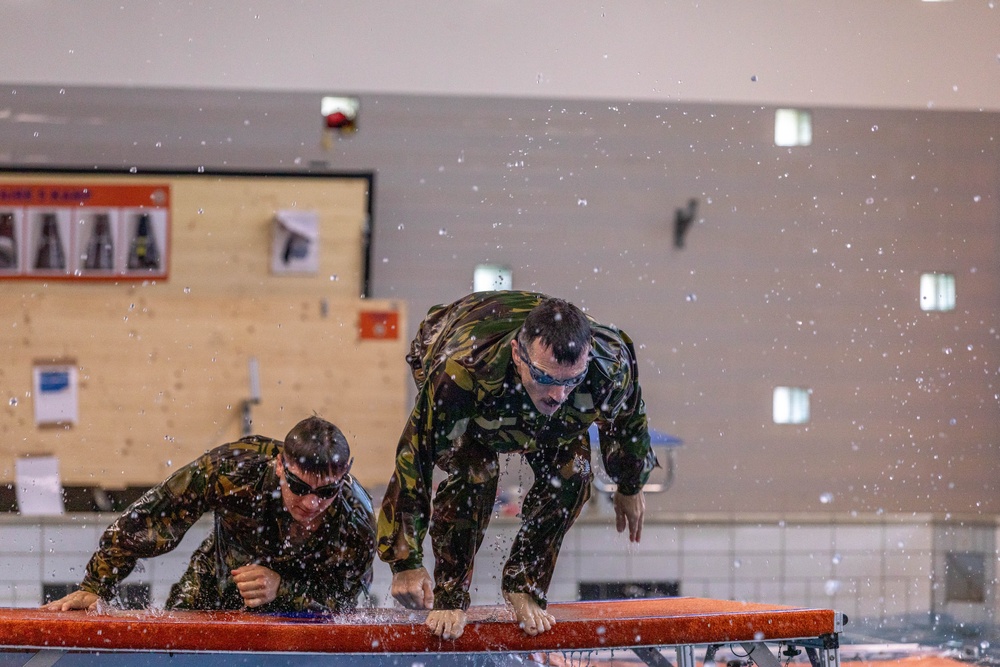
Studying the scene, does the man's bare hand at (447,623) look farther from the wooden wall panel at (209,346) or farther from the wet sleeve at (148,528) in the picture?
the wooden wall panel at (209,346)

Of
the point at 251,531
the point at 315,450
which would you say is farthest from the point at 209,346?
the point at 315,450

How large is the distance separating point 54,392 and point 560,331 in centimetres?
259

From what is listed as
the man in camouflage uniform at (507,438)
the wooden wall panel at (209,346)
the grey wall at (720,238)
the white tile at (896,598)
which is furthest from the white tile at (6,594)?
the white tile at (896,598)

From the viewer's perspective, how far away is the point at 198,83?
11.6 feet

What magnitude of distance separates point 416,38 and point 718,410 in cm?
188

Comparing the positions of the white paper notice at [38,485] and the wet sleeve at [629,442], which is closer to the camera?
the wet sleeve at [629,442]

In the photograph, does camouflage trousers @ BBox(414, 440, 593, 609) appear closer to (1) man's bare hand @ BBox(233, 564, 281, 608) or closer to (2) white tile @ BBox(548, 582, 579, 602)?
(1) man's bare hand @ BBox(233, 564, 281, 608)

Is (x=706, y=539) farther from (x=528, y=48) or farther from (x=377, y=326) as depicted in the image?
(x=528, y=48)

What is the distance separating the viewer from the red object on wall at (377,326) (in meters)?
3.52

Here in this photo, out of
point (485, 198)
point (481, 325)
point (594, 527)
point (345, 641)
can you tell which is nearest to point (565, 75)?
point (485, 198)

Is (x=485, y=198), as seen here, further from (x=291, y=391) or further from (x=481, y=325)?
(x=481, y=325)

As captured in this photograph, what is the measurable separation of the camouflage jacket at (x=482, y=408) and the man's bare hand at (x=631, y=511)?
0.72 ft

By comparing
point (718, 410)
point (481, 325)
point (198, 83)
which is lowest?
point (718, 410)

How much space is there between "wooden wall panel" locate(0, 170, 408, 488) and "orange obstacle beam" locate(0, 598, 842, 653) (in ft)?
5.35
